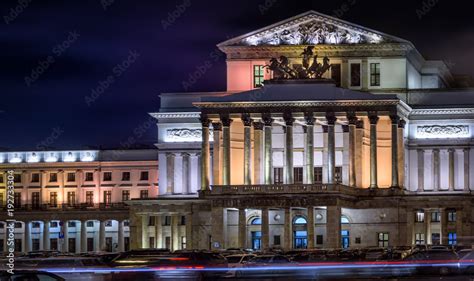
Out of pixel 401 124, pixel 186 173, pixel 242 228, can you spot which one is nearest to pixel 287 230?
pixel 242 228

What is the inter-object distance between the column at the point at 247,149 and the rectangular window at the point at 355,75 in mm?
14930

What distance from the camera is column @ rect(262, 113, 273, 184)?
141 m

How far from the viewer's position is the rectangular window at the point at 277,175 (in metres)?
146

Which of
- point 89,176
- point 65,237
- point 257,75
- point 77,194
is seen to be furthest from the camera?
point 77,194

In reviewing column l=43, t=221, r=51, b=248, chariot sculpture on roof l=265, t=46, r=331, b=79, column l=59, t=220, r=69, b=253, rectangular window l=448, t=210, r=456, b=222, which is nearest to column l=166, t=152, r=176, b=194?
chariot sculpture on roof l=265, t=46, r=331, b=79

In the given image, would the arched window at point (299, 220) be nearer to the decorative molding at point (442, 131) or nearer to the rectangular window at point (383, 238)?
the rectangular window at point (383, 238)

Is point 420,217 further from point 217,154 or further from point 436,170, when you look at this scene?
point 217,154

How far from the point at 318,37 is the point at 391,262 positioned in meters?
59.1

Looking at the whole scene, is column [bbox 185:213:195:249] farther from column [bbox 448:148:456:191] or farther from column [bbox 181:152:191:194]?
column [bbox 448:148:456:191]

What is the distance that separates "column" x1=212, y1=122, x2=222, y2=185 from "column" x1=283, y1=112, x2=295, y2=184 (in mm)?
6972

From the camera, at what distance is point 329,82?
142m

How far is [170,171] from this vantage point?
497 ft

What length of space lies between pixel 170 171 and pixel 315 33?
72.8 ft

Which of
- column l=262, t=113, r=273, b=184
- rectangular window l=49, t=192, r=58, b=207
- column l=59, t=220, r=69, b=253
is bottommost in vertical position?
column l=59, t=220, r=69, b=253
